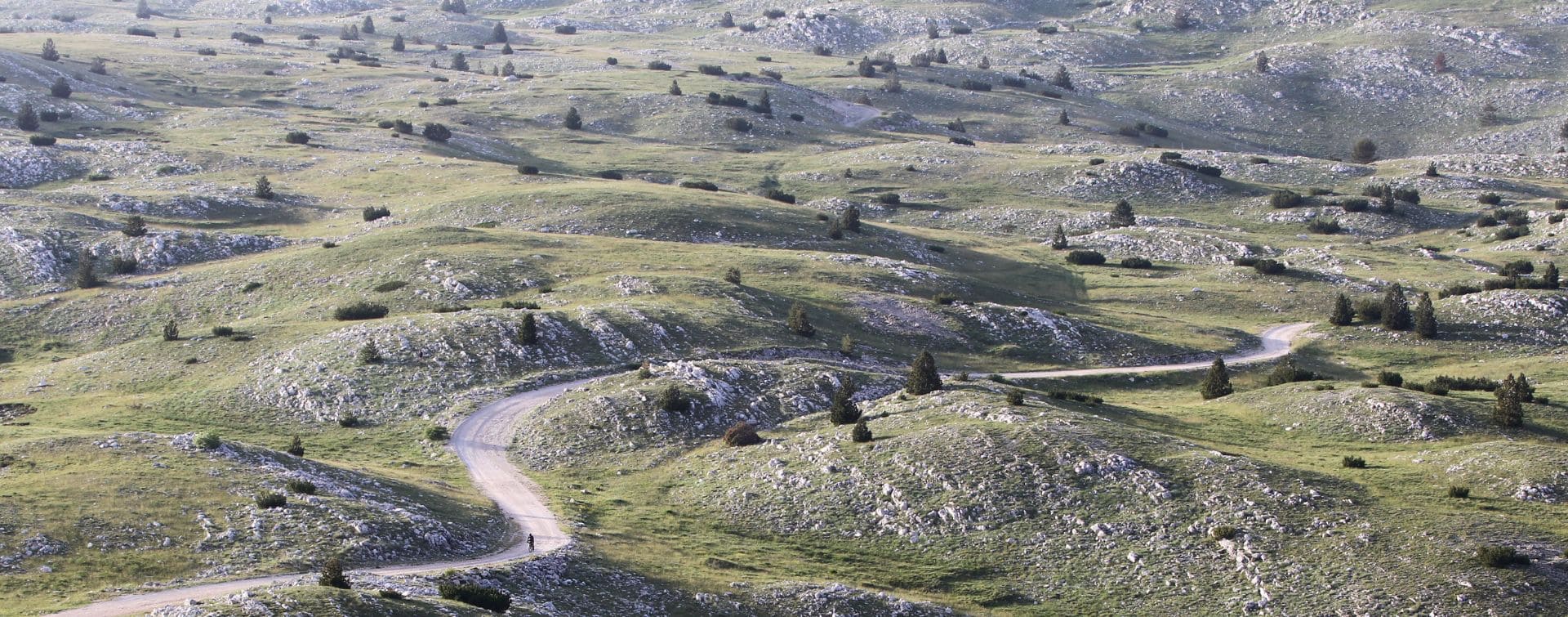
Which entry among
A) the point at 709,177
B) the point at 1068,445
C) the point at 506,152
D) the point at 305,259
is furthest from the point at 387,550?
the point at 506,152

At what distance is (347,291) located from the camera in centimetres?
7950

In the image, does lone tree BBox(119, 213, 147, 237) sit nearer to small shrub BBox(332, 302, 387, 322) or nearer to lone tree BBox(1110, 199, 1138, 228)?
small shrub BBox(332, 302, 387, 322)

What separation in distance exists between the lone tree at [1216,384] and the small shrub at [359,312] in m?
52.1

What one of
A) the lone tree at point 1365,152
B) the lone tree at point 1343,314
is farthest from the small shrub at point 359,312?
the lone tree at point 1365,152

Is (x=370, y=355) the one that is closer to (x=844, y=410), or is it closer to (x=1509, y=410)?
(x=844, y=410)

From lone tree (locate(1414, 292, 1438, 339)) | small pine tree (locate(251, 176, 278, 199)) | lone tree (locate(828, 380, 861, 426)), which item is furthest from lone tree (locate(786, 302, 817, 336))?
small pine tree (locate(251, 176, 278, 199))

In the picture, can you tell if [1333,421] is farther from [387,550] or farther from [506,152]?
[506,152]

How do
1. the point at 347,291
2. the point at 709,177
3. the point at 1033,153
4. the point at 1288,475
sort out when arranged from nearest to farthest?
the point at 1288,475, the point at 347,291, the point at 709,177, the point at 1033,153

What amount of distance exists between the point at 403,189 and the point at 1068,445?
78284 millimetres

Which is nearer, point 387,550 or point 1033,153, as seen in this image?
point 387,550

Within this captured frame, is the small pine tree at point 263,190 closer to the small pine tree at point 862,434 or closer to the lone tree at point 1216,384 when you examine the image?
the small pine tree at point 862,434

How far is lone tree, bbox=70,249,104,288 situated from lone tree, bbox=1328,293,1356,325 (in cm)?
9116

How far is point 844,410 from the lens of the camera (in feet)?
192

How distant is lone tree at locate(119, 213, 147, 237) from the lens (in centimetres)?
8962
